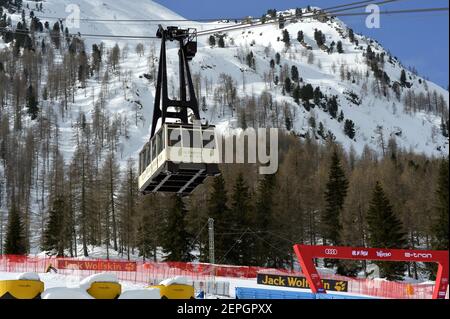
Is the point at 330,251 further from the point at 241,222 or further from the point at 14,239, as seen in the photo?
the point at 14,239

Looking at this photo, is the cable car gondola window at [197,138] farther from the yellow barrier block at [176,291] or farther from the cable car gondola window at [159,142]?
the yellow barrier block at [176,291]

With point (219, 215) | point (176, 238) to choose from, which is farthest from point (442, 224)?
point (176, 238)

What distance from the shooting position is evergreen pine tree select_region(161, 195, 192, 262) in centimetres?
7025

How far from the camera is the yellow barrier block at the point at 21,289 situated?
21781 mm

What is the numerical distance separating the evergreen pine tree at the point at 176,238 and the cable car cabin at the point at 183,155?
150 ft

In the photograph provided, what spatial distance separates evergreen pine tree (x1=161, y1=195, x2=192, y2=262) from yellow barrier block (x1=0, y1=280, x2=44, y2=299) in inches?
1877

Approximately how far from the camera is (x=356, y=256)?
32.1 metres

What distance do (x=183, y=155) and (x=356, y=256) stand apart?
39.6 ft

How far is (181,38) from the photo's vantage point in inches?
993

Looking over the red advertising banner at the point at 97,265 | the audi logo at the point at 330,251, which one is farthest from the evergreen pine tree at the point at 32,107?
the audi logo at the point at 330,251

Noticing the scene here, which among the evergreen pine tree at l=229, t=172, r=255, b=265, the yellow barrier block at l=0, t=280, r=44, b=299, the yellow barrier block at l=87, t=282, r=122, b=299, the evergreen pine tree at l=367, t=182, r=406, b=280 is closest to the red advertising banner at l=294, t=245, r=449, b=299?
the yellow barrier block at l=87, t=282, r=122, b=299

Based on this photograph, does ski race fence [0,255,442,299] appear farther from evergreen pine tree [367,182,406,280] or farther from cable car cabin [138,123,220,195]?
cable car cabin [138,123,220,195]
